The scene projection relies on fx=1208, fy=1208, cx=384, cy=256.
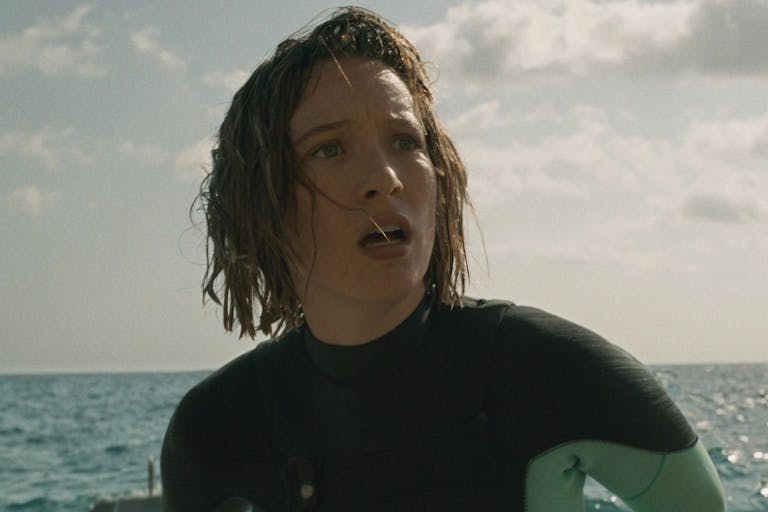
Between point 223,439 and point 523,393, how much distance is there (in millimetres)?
661

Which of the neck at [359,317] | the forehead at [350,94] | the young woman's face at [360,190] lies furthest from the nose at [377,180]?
the neck at [359,317]

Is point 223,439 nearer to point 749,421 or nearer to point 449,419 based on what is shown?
point 449,419

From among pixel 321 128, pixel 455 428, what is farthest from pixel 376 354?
pixel 321 128

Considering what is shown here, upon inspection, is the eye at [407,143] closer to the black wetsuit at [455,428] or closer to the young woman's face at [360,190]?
the young woman's face at [360,190]

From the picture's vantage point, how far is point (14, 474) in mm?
27641

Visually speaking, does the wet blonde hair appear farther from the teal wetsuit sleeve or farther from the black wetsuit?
the teal wetsuit sleeve

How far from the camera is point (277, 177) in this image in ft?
7.69

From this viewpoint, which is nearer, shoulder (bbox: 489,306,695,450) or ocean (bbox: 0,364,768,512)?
shoulder (bbox: 489,306,695,450)

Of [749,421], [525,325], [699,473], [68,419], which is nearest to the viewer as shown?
[699,473]

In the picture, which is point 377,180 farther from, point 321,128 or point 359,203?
point 321,128

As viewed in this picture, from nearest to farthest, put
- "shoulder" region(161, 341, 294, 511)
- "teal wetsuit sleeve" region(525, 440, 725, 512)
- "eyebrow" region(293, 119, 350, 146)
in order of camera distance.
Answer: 1. "teal wetsuit sleeve" region(525, 440, 725, 512)
2. "eyebrow" region(293, 119, 350, 146)
3. "shoulder" region(161, 341, 294, 511)

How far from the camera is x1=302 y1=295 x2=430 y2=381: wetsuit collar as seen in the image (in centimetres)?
237

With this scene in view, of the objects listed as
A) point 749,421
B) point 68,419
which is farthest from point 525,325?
point 68,419

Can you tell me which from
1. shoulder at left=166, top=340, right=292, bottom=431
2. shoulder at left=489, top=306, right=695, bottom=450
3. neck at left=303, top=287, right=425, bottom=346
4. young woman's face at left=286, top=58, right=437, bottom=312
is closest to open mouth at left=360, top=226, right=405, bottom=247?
young woman's face at left=286, top=58, right=437, bottom=312
